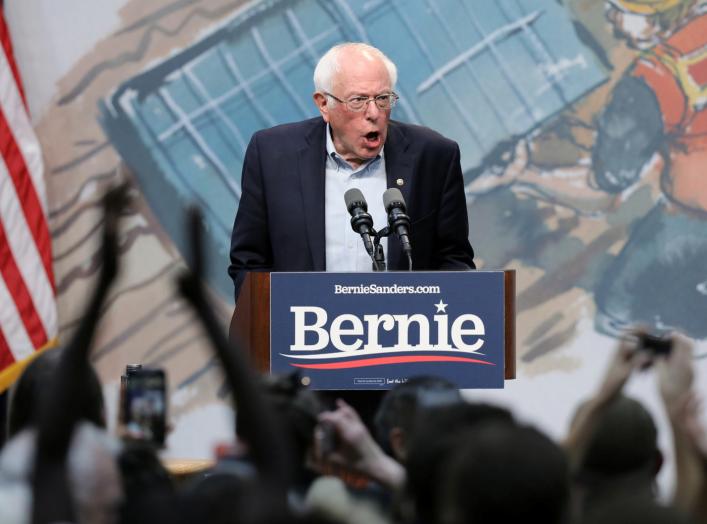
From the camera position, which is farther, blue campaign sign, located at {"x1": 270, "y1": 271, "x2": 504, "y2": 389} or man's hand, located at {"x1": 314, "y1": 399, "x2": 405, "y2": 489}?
blue campaign sign, located at {"x1": 270, "y1": 271, "x2": 504, "y2": 389}

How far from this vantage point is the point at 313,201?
471cm

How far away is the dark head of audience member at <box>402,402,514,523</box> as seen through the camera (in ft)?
7.23

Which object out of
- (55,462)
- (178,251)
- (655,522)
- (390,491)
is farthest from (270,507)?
(178,251)

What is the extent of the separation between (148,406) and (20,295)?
404cm

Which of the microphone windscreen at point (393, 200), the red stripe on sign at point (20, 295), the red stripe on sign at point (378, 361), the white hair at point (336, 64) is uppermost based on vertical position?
the white hair at point (336, 64)

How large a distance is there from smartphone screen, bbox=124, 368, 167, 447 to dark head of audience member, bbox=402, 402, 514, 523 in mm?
806

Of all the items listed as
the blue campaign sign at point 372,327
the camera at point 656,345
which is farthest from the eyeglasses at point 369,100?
the camera at point 656,345

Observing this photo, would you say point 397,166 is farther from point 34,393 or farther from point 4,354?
point 4,354

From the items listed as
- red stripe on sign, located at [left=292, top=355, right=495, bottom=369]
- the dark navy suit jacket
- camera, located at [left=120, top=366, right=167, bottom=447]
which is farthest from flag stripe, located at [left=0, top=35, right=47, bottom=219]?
camera, located at [left=120, top=366, right=167, bottom=447]

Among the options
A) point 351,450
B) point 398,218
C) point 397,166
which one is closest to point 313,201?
point 397,166

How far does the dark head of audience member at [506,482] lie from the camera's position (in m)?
1.87

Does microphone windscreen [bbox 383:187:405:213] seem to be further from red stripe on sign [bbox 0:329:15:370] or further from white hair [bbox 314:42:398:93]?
red stripe on sign [bbox 0:329:15:370]

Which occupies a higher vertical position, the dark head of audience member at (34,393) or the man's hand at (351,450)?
the dark head of audience member at (34,393)

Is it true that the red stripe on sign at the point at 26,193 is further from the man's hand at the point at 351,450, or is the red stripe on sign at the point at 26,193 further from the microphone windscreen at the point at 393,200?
the man's hand at the point at 351,450
